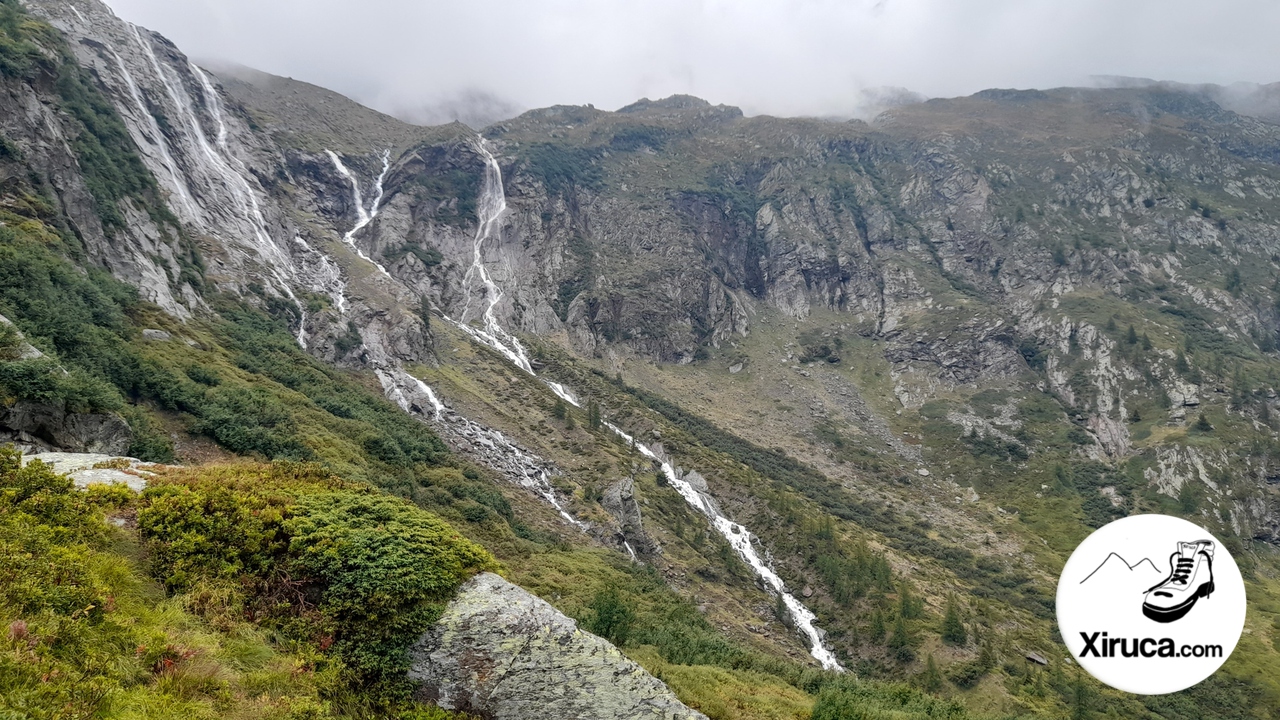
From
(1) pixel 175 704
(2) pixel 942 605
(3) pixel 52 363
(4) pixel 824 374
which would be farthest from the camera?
(4) pixel 824 374

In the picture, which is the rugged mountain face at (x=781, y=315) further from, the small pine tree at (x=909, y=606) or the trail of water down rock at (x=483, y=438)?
the trail of water down rock at (x=483, y=438)

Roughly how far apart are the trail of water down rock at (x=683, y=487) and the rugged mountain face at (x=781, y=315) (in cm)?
59

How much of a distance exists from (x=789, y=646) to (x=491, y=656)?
37.5 metres

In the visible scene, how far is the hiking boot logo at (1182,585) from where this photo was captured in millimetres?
9117

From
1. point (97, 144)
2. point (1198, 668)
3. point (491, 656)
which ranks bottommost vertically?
point (1198, 668)

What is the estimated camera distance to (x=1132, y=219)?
460ft

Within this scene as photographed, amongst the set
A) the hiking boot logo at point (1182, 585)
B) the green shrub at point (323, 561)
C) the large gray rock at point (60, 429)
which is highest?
the large gray rock at point (60, 429)

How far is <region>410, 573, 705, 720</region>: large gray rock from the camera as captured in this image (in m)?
8.39

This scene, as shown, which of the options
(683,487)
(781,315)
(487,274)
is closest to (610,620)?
(683,487)

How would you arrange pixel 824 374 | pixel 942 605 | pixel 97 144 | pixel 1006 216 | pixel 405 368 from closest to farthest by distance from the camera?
1. pixel 942 605
2. pixel 97 144
3. pixel 405 368
4. pixel 824 374
5. pixel 1006 216

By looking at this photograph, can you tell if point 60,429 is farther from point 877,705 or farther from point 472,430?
point 472,430

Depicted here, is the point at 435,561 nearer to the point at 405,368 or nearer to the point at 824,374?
the point at 405,368

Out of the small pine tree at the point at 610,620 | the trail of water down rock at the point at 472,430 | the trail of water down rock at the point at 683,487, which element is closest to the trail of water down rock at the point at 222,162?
the trail of water down rock at the point at 472,430

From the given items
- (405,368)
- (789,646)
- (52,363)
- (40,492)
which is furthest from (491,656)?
(405,368)
